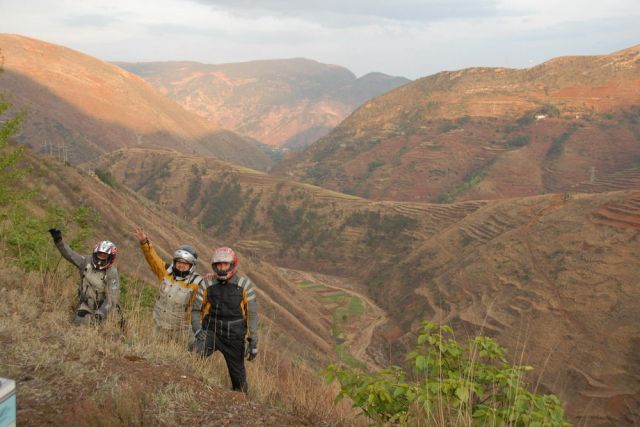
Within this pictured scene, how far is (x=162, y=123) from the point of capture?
10688 centimetres

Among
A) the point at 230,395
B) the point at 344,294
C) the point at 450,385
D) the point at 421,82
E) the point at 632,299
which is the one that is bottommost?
the point at 344,294

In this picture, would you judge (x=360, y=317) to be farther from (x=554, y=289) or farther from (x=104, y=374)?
(x=104, y=374)

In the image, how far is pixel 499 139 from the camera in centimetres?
6700

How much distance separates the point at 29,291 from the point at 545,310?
2219 centimetres

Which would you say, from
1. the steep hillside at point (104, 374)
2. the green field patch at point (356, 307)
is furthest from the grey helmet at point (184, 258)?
the green field patch at point (356, 307)

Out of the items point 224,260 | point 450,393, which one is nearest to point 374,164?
point 224,260

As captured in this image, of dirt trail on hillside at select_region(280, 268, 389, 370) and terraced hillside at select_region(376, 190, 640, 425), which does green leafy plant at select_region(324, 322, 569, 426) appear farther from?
dirt trail on hillside at select_region(280, 268, 389, 370)

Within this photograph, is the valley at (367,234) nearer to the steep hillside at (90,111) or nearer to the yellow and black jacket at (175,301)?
the yellow and black jacket at (175,301)

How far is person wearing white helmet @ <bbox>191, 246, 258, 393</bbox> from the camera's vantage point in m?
5.13

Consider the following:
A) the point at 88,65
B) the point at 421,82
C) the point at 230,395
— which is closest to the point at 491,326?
the point at 230,395

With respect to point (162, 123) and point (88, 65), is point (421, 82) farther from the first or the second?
point (88, 65)

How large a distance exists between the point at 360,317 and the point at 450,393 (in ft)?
91.4

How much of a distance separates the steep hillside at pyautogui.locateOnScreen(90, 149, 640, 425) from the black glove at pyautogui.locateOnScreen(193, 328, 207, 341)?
10.6 ft

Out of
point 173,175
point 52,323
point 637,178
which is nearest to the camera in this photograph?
point 52,323
